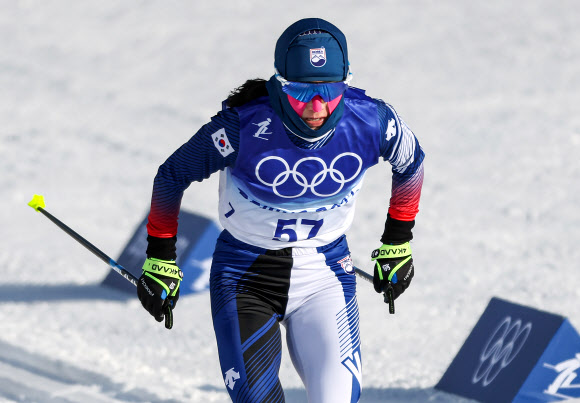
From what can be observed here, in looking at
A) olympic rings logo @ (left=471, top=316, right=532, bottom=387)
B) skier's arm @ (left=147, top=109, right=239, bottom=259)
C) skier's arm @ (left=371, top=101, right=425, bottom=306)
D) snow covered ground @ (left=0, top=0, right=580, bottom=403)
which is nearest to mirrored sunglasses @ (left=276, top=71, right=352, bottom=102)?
skier's arm @ (left=147, top=109, right=239, bottom=259)

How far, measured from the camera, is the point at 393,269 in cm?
466

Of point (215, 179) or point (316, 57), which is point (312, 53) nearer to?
point (316, 57)

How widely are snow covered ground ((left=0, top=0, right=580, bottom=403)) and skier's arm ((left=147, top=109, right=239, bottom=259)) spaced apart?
1.95 metres

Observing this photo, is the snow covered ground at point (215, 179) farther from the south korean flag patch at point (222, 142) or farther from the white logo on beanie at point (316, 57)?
the white logo on beanie at point (316, 57)

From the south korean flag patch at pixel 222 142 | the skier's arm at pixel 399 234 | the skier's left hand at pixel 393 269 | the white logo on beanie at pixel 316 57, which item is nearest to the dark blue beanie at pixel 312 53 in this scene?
the white logo on beanie at pixel 316 57

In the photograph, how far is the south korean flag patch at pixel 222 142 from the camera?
4.11 m

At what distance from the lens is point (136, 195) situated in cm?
877

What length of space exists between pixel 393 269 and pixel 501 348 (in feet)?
5.45

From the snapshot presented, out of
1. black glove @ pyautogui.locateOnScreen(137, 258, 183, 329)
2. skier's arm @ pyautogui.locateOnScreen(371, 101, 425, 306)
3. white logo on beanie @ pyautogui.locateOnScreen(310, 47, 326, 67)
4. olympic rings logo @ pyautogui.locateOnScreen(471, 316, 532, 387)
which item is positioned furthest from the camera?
olympic rings logo @ pyautogui.locateOnScreen(471, 316, 532, 387)

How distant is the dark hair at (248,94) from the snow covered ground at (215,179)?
249 cm

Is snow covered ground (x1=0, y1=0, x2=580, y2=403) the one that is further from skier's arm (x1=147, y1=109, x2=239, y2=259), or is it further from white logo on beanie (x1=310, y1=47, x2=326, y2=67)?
white logo on beanie (x1=310, y1=47, x2=326, y2=67)

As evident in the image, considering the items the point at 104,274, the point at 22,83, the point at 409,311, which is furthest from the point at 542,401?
the point at 22,83

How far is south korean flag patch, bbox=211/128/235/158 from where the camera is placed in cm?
411

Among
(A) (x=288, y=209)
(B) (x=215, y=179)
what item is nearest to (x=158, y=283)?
(A) (x=288, y=209)
